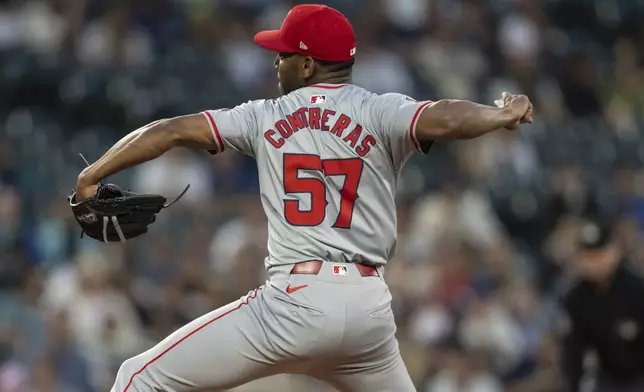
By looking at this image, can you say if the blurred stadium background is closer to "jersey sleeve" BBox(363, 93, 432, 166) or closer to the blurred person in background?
the blurred person in background

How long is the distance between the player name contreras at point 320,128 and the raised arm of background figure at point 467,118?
0.74ft

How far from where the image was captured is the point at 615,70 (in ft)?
42.9

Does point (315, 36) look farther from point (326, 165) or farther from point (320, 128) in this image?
point (326, 165)

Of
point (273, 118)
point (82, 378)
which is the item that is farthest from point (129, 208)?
point (82, 378)

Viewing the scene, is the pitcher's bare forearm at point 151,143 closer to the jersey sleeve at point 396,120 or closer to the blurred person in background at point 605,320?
the jersey sleeve at point 396,120

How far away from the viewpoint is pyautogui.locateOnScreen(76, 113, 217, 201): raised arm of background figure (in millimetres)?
4172

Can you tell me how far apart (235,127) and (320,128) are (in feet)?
1.04

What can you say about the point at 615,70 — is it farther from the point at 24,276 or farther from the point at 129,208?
the point at 129,208

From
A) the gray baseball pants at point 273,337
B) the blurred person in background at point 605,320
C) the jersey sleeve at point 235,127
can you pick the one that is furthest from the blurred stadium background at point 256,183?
the jersey sleeve at point 235,127

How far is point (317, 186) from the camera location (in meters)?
4.27

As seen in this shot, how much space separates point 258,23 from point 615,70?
4067 millimetres

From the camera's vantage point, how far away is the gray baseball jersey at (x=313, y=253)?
4.15m

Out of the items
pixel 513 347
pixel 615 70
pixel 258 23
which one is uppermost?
pixel 258 23

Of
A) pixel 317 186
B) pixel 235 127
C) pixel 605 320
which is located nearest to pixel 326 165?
pixel 317 186
